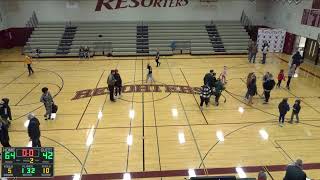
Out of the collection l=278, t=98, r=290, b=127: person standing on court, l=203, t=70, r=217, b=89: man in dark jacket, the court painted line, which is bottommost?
the court painted line

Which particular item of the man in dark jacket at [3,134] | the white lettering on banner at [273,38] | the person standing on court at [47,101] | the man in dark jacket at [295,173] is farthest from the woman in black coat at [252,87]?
the white lettering on banner at [273,38]

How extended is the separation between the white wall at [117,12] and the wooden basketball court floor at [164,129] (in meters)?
10.7

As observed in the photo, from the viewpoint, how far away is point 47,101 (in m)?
11.9

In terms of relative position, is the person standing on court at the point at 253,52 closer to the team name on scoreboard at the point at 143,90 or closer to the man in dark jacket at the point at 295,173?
the team name on scoreboard at the point at 143,90

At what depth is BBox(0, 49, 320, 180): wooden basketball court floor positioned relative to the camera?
30.5 ft

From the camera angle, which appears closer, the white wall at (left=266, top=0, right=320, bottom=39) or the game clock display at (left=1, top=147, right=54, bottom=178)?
the game clock display at (left=1, top=147, right=54, bottom=178)

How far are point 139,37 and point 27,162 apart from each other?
69.8 feet

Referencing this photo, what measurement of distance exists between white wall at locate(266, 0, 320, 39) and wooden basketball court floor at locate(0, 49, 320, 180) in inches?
181

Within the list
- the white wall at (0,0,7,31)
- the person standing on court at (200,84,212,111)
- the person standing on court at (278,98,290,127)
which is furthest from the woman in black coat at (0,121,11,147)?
the white wall at (0,0,7,31)

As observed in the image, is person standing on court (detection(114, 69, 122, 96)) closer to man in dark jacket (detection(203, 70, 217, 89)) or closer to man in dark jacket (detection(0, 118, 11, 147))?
man in dark jacket (detection(203, 70, 217, 89))

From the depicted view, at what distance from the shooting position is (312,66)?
2156 cm

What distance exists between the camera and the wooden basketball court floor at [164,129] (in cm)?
928

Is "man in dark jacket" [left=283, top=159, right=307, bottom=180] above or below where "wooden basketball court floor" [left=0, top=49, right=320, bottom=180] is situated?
above

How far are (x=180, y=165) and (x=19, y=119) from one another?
732cm
